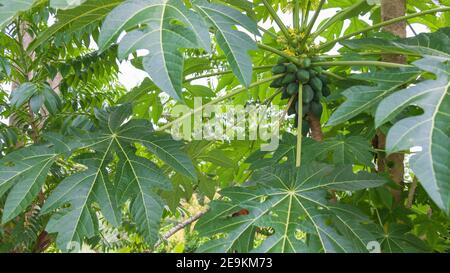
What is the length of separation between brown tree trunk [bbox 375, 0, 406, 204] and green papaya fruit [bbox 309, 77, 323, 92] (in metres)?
0.20

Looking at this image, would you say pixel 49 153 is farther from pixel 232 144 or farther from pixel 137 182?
pixel 232 144

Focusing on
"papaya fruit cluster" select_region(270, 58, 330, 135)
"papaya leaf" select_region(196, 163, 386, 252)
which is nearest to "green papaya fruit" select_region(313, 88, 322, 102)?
"papaya fruit cluster" select_region(270, 58, 330, 135)

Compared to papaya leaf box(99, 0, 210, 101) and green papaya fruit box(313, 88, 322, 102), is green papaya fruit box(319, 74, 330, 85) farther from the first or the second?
papaya leaf box(99, 0, 210, 101)

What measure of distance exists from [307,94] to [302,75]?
5cm

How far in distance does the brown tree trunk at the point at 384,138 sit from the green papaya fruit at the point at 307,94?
9.0 inches

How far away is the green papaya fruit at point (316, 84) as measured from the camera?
144cm

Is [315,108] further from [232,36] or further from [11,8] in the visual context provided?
[11,8]

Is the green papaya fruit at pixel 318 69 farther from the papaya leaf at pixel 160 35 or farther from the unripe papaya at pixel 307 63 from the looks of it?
the papaya leaf at pixel 160 35

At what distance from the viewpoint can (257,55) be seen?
207cm

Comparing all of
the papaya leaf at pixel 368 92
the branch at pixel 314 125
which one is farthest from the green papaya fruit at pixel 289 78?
the papaya leaf at pixel 368 92

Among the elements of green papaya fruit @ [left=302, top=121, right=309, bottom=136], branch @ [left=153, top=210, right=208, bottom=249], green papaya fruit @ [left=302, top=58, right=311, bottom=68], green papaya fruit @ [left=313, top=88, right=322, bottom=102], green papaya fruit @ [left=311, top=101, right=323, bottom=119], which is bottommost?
branch @ [left=153, top=210, right=208, bottom=249]

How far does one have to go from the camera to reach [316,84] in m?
1.44

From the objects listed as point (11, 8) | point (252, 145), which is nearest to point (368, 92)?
point (11, 8)

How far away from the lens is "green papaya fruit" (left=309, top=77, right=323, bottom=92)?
1438 mm
